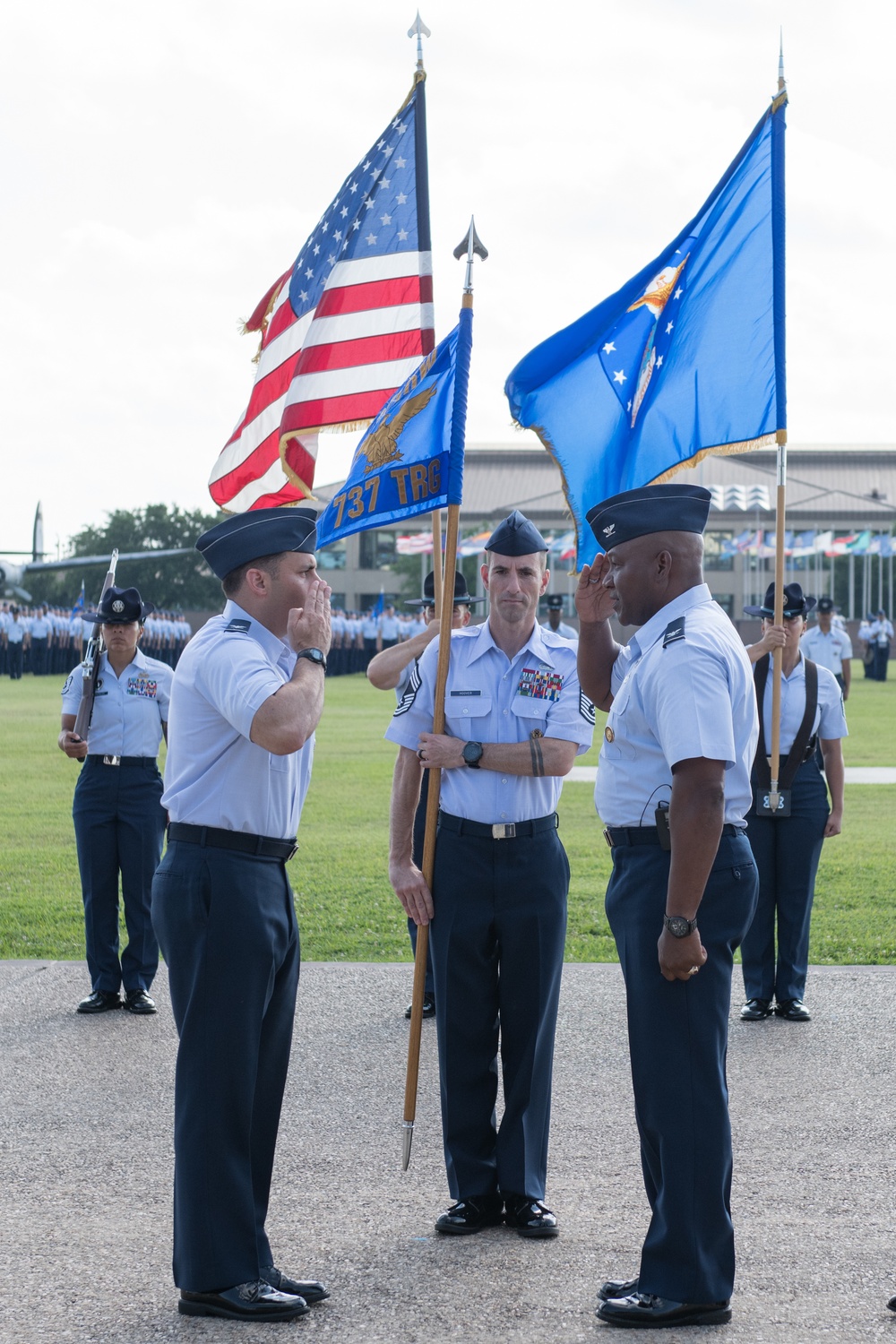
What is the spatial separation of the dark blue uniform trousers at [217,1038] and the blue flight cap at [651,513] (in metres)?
1.37

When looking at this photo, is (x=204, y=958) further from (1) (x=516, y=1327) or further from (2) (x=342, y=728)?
(2) (x=342, y=728)

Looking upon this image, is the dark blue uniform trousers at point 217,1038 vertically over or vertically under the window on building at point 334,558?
under

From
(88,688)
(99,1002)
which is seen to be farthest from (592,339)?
(99,1002)

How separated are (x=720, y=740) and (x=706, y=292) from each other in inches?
136

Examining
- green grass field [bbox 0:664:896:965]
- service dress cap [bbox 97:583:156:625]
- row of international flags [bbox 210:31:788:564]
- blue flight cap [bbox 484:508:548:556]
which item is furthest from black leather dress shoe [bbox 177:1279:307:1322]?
service dress cap [bbox 97:583:156:625]

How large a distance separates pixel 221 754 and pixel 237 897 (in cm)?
40

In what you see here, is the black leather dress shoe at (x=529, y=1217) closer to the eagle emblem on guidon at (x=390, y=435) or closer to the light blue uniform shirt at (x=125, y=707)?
the eagle emblem on guidon at (x=390, y=435)

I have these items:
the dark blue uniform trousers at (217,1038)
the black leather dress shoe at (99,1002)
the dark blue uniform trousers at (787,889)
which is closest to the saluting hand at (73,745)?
the black leather dress shoe at (99,1002)

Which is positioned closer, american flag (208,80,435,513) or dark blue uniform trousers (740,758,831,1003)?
american flag (208,80,435,513)

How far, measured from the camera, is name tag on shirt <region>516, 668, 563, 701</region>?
4820 millimetres

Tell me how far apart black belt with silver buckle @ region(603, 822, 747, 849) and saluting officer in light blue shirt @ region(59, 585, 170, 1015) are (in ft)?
13.0

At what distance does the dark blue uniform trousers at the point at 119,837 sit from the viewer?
24.3 feet

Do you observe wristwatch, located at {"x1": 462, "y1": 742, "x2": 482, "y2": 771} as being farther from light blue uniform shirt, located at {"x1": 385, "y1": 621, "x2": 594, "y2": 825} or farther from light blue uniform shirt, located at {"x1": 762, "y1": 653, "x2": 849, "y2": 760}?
light blue uniform shirt, located at {"x1": 762, "y1": 653, "x2": 849, "y2": 760}

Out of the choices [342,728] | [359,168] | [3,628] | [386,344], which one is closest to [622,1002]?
[386,344]
